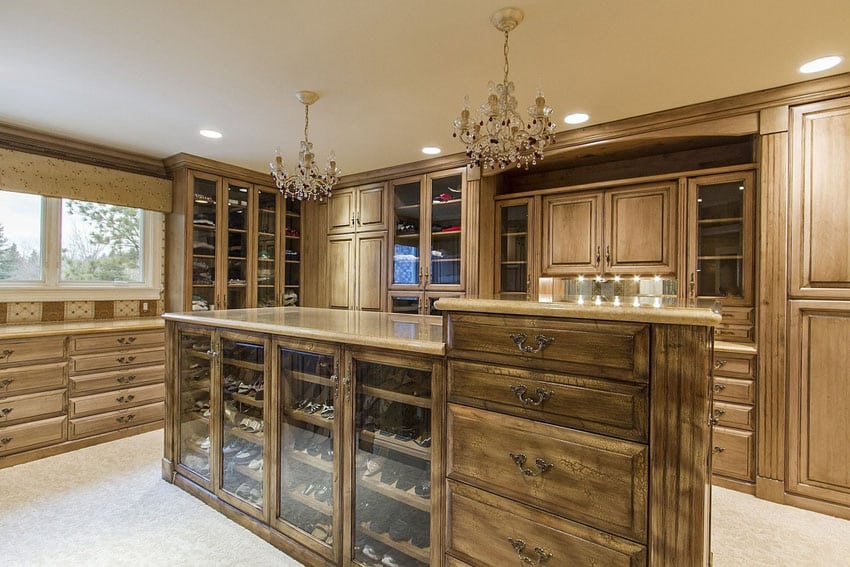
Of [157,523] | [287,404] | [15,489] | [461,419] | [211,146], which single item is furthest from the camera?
[211,146]

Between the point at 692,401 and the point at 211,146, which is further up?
the point at 211,146

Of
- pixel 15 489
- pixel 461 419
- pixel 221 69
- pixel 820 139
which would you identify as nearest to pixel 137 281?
pixel 15 489

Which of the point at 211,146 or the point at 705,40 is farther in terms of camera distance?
the point at 211,146

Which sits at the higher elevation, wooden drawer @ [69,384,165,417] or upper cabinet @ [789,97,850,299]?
upper cabinet @ [789,97,850,299]

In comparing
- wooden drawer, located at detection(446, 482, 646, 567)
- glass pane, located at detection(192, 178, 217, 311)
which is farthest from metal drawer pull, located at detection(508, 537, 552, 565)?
glass pane, located at detection(192, 178, 217, 311)

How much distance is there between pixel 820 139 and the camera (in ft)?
8.29

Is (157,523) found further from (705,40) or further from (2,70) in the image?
(705,40)

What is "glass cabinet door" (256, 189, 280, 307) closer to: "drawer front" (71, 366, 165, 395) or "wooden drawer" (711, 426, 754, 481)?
"drawer front" (71, 366, 165, 395)

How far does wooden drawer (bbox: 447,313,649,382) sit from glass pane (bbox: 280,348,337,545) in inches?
27.3

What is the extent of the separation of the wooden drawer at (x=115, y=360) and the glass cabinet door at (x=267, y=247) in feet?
4.33

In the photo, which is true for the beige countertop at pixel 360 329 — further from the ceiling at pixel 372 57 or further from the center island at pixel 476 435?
the ceiling at pixel 372 57

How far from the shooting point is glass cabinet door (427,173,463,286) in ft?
13.6

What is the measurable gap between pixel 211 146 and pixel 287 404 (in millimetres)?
2914

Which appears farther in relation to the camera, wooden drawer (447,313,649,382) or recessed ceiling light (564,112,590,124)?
recessed ceiling light (564,112,590,124)
